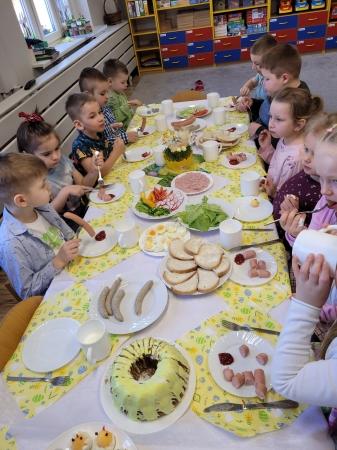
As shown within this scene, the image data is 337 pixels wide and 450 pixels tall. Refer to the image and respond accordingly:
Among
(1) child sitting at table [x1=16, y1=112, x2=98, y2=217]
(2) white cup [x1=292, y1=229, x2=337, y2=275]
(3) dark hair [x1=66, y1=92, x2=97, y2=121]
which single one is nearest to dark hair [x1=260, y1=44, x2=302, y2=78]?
(3) dark hair [x1=66, y1=92, x2=97, y2=121]

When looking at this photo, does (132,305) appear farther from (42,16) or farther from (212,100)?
(42,16)

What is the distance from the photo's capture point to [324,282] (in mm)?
783

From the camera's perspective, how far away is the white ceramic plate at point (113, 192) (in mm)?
1738

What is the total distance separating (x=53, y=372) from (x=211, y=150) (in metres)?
1.36

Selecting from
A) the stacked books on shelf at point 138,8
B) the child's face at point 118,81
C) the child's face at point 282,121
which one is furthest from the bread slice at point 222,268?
the stacked books on shelf at point 138,8

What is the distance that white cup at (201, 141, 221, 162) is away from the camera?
1.85 m

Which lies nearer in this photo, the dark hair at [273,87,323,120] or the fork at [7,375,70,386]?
the fork at [7,375,70,386]

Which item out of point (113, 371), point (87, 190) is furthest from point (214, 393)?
point (87, 190)

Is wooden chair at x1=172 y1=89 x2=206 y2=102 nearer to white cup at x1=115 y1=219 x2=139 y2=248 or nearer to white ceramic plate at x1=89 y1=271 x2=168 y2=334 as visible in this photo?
white cup at x1=115 y1=219 x2=139 y2=248

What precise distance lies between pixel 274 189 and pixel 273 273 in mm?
624

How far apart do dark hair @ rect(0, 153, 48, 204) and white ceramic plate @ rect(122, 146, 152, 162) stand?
751 millimetres

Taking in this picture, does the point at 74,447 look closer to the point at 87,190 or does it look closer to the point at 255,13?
the point at 87,190

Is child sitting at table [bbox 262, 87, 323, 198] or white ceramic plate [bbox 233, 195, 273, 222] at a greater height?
child sitting at table [bbox 262, 87, 323, 198]

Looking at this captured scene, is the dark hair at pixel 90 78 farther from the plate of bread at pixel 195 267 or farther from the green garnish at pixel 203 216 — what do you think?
the plate of bread at pixel 195 267
